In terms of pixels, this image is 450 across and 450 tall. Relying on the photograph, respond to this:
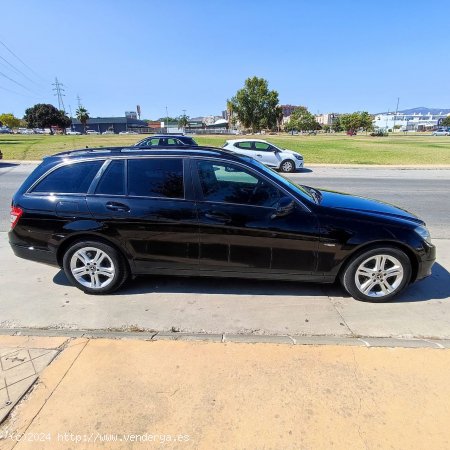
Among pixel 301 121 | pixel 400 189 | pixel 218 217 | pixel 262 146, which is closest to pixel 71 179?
pixel 218 217

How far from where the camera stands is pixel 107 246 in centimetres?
344

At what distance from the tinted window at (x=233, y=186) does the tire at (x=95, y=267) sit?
3.96 ft

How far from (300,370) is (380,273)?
1511 millimetres

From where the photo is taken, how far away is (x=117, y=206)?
11.0 ft

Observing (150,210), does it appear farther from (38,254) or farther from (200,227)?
(38,254)

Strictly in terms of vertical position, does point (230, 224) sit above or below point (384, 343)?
above

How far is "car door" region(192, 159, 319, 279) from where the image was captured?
3.23 metres

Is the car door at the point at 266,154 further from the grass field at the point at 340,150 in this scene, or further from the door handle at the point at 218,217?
the door handle at the point at 218,217

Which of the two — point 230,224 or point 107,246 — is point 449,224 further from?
point 107,246

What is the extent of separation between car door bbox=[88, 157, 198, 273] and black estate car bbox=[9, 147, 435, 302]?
0.01 meters

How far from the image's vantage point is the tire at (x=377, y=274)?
327 cm

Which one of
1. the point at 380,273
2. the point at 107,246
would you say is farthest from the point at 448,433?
the point at 107,246

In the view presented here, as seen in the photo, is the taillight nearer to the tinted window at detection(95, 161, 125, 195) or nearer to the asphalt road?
the tinted window at detection(95, 161, 125, 195)

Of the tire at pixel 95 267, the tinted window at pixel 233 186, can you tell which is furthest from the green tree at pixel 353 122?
the tire at pixel 95 267
